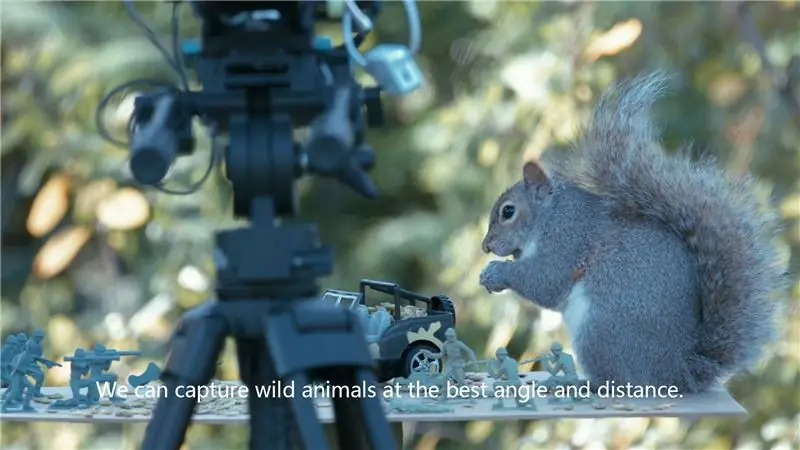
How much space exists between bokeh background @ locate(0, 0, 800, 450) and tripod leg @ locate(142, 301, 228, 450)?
156 centimetres

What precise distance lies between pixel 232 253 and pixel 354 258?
7.94 ft

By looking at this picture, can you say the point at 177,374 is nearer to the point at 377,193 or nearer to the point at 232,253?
the point at 232,253

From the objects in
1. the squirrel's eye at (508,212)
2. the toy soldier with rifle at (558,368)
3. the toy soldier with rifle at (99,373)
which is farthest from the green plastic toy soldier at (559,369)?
the toy soldier with rifle at (99,373)

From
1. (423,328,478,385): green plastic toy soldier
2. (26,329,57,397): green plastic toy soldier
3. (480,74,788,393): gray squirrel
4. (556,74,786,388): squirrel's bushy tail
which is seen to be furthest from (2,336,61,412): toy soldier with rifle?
(556,74,786,388): squirrel's bushy tail

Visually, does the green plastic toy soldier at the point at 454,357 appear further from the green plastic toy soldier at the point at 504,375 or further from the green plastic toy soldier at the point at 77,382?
the green plastic toy soldier at the point at 77,382

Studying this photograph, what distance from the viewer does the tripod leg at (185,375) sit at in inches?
46.2

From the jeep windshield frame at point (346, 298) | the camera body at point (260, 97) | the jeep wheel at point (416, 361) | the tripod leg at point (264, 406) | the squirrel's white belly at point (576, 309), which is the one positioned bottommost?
the tripod leg at point (264, 406)

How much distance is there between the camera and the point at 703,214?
1.79 metres

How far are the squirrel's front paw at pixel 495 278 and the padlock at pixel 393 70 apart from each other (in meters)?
0.66

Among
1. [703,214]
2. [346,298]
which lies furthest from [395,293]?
[703,214]

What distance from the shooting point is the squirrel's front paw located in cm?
186

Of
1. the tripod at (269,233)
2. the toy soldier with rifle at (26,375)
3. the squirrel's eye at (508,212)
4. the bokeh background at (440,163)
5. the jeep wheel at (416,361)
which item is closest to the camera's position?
the tripod at (269,233)

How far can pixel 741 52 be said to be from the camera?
10.8 ft

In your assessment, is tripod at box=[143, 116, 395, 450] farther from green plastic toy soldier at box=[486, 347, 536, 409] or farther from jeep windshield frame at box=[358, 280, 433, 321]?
jeep windshield frame at box=[358, 280, 433, 321]
